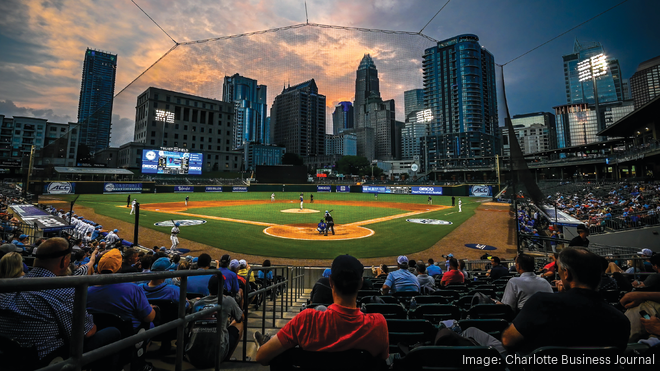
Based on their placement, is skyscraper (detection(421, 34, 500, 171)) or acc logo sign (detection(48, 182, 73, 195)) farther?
acc logo sign (detection(48, 182, 73, 195))

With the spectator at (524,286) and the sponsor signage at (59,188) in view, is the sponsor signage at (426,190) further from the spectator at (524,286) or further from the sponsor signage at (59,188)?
the sponsor signage at (59,188)

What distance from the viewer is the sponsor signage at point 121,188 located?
154 feet

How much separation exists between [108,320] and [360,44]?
14346 mm

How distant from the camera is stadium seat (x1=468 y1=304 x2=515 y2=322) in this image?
397cm

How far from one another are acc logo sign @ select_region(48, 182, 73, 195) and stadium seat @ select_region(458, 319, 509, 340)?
51.3 metres

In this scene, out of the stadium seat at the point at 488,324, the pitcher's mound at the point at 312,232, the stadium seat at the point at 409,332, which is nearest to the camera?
the stadium seat at the point at 409,332

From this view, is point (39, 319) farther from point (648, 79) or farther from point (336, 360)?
point (648, 79)

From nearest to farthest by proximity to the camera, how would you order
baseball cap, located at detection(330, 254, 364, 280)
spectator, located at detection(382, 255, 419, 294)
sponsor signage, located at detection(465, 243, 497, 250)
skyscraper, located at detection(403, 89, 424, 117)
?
baseball cap, located at detection(330, 254, 364, 280), spectator, located at detection(382, 255, 419, 294), sponsor signage, located at detection(465, 243, 497, 250), skyscraper, located at detection(403, 89, 424, 117)

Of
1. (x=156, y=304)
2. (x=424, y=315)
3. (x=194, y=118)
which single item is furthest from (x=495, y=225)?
(x=194, y=118)

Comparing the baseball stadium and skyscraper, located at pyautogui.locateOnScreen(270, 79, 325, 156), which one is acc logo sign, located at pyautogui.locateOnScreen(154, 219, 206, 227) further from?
skyscraper, located at pyautogui.locateOnScreen(270, 79, 325, 156)

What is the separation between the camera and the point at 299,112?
2247cm

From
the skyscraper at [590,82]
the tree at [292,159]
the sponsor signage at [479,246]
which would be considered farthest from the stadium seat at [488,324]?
the tree at [292,159]

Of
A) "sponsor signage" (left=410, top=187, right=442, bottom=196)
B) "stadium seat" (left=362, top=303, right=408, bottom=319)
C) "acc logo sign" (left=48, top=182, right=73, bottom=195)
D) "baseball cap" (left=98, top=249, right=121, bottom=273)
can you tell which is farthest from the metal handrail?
"sponsor signage" (left=410, top=187, right=442, bottom=196)

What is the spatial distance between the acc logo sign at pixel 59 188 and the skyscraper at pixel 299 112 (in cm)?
3367
